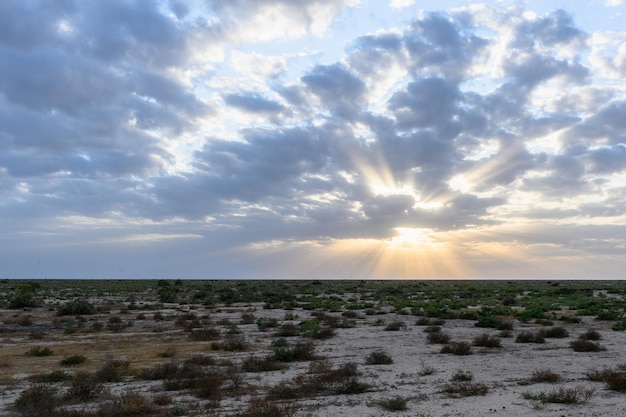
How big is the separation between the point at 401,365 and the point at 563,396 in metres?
6.08

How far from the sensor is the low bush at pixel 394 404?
11500 mm

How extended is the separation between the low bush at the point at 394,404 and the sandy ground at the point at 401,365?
0.13 metres

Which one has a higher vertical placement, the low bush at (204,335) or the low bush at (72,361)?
the low bush at (204,335)

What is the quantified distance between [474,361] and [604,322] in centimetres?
1603

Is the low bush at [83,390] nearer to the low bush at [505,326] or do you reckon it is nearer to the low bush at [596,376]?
the low bush at [596,376]

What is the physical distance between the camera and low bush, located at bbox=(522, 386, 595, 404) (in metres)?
11.6

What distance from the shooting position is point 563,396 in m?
11.7

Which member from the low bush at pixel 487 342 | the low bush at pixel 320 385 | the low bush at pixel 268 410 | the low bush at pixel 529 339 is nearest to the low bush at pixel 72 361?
the low bush at pixel 320 385

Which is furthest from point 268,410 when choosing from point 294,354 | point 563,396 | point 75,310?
point 75,310

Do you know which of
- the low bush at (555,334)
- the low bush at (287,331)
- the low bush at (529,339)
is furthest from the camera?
the low bush at (287,331)

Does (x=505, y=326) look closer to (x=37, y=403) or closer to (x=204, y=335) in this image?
(x=204, y=335)

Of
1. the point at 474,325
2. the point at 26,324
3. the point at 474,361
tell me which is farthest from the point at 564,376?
the point at 26,324

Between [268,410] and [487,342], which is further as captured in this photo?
[487,342]

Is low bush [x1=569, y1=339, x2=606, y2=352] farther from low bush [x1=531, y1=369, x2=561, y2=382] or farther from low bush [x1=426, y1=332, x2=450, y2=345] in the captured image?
low bush [x1=531, y1=369, x2=561, y2=382]
